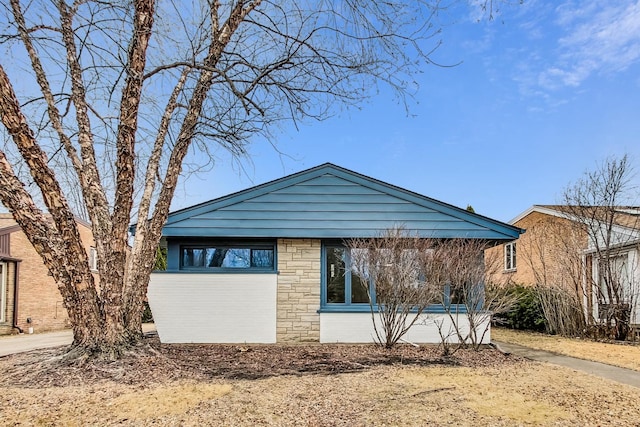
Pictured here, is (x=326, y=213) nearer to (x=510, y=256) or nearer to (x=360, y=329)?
(x=360, y=329)

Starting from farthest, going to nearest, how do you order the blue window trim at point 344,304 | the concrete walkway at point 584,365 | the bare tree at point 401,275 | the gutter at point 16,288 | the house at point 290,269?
1. the gutter at point 16,288
2. the house at point 290,269
3. the blue window trim at point 344,304
4. the bare tree at point 401,275
5. the concrete walkway at point 584,365

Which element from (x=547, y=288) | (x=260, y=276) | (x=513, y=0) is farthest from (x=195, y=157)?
(x=547, y=288)

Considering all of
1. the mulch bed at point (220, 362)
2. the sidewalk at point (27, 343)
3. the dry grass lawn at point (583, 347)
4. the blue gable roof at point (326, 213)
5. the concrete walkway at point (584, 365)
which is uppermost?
the blue gable roof at point (326, 213)

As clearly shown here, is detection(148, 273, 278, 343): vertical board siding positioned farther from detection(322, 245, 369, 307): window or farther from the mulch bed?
detection(322, 245, 369, 307): window

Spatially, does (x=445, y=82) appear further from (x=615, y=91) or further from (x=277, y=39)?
(x=615, y=91)

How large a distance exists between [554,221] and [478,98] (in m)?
5.80

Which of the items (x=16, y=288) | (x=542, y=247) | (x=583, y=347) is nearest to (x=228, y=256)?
(x=583, y=347)

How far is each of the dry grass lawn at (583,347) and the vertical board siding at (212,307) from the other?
6.06m

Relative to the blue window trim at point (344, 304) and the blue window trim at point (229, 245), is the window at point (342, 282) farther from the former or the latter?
the blue window trim at point (229, 245)

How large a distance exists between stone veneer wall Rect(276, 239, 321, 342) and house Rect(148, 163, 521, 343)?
22 millimetres

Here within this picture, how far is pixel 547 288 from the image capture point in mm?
13383

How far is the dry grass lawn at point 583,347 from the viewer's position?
8.91 m

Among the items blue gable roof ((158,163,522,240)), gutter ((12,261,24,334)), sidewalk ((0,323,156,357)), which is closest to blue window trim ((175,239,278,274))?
blue gable roof ((158,163,522,240))

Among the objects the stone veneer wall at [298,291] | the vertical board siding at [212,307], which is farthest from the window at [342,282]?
the vertical board siding at [212,307]
